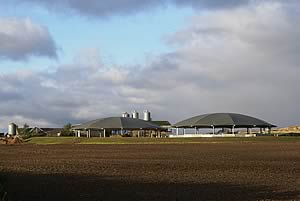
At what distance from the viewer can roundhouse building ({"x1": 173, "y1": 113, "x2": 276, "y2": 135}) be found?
11094cm

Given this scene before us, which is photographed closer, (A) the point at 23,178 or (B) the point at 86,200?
(B) the point at 86,200

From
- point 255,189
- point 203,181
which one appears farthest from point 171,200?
point 203,181

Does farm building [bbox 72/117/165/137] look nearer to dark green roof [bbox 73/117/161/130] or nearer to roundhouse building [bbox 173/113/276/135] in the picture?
dark green roof [bbox 73/117/161/130]

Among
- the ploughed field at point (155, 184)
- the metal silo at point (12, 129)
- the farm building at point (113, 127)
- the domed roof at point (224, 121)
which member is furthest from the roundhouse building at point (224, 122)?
the ploughed field at point (155, 184)

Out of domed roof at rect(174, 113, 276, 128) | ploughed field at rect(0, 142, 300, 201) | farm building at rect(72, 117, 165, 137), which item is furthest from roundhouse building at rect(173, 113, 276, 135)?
ploughed field at rect(0, 142, 300, 201)

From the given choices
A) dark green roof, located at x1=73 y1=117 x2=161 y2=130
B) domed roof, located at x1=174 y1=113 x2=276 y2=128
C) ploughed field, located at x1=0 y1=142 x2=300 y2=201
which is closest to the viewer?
ploughed field, located at x1=0 y1=142 x2=300 y2=201

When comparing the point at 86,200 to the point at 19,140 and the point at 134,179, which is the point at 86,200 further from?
the point at 19,140

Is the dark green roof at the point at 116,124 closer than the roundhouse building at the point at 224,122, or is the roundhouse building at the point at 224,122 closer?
the roundhouse building at the point at 224,122

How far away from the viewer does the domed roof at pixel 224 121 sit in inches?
4363

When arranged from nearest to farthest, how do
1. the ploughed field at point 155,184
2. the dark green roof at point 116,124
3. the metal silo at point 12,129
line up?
the ploughed field at point 155,184
the dark green roof at point 116,124
the metal silo at point 12,129

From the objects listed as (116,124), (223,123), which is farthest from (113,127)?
(223,123)

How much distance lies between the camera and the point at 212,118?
11450cm

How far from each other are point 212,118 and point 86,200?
3871 inches

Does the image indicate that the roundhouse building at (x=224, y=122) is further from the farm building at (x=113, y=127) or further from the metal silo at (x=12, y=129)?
the metal silo at (x=12, y=129)
